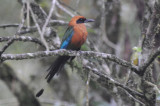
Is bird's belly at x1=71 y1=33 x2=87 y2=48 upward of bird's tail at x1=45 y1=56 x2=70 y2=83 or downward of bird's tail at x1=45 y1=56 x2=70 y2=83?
upward

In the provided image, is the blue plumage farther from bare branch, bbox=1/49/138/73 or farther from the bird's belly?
bare branch, bbox=1/49/138/73

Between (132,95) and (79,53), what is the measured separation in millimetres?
1230

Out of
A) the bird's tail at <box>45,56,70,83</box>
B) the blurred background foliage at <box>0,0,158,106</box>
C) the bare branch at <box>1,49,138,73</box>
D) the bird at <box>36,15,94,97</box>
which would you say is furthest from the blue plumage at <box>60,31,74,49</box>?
the bare branch at <box>1,49,138,73</box>

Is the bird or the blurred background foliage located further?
the blurred background foliage

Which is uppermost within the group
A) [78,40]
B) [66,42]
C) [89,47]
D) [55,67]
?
[78,40]

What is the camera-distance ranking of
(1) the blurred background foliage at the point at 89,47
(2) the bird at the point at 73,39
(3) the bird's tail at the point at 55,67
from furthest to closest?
1. (1) the blurred background foliage at the point at 89,47
2. (2) the bird at the point at 73,39
3. (3) the bird's tail at the point at 55,67

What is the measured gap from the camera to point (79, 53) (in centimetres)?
378

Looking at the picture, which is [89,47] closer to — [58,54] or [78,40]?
[78,40]

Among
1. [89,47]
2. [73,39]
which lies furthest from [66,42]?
[89,47]

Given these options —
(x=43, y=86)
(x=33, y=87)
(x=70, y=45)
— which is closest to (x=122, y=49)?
(x=33, y=87)

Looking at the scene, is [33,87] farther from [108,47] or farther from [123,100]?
[123,100]

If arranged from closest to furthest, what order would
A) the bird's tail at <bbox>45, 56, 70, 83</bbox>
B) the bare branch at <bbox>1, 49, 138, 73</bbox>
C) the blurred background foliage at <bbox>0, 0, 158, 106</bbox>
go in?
the bare branch at <bbox>1, 49, 138, 73</bbox>
the bird's tail at <bbox>45, 56, 70, 83</bbox>
the blurred background foliage at <bbox>0, 0, 158, 106</bbox>

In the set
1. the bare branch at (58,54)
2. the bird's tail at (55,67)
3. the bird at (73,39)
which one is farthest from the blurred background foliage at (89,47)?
the bare branch at (58,54)

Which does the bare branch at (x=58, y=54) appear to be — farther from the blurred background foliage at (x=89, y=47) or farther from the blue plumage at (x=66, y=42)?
the blurred background foliage at (x=89, y=47)
